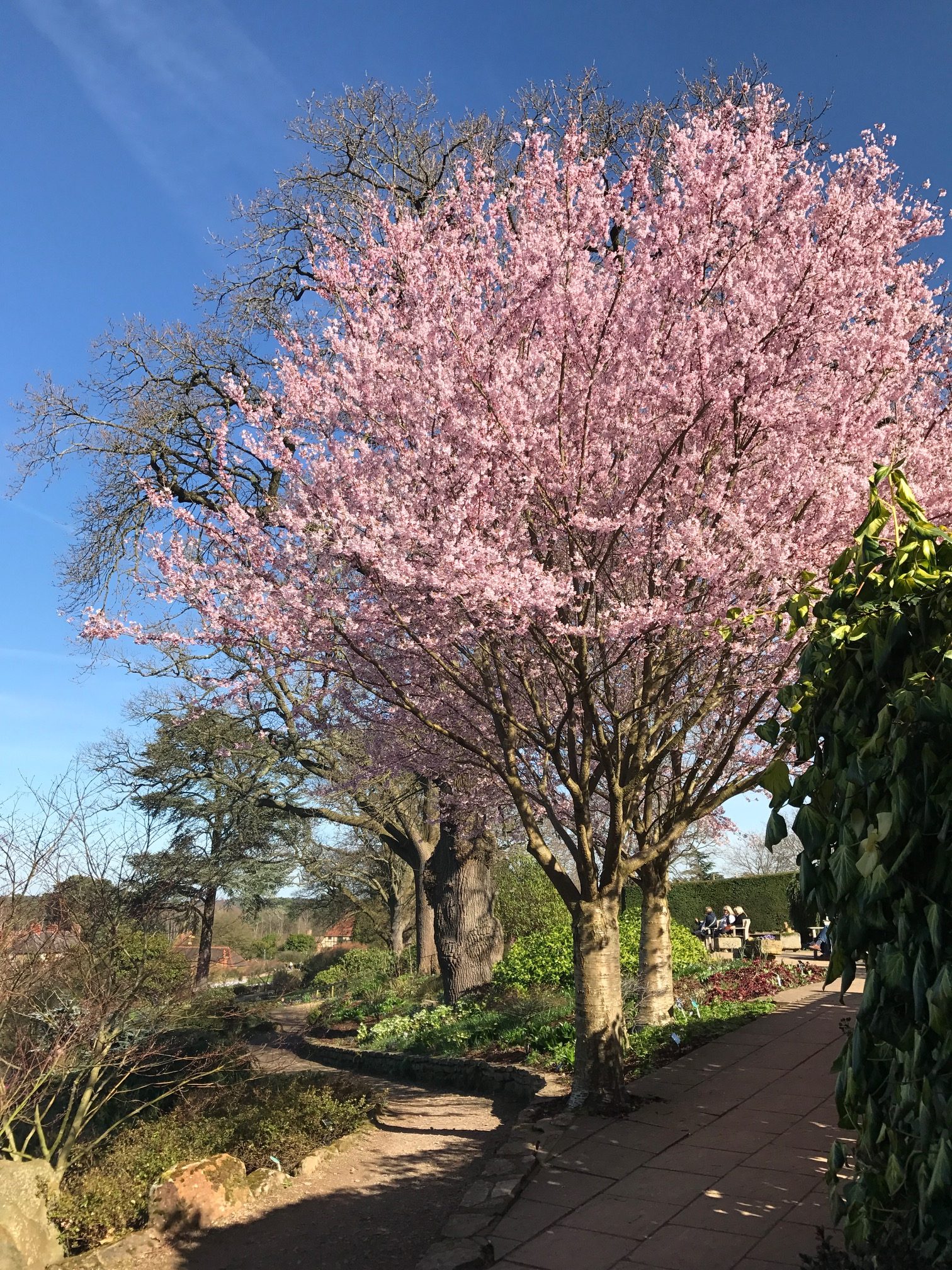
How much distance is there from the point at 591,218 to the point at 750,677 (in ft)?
12.6

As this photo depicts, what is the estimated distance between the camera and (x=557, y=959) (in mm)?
13328

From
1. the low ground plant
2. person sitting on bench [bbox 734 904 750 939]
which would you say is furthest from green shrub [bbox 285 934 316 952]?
the low ground plant

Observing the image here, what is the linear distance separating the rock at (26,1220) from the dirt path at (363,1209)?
69 cm

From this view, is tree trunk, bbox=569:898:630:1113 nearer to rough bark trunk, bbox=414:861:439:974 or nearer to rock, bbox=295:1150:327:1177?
rock, bbox=295:1150:327:1177

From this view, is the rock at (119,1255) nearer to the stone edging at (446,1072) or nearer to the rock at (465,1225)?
the rock at (465,1225)

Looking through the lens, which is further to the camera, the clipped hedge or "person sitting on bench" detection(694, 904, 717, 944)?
the clipped hedge

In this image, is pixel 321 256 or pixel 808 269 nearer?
pixel 808 269

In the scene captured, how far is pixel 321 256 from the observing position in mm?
8320

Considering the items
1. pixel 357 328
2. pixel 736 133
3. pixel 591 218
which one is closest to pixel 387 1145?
pixel 357 328

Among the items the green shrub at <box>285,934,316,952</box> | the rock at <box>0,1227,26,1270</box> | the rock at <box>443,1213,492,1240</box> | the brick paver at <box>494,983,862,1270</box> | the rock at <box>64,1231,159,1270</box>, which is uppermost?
the brick paver at <box>494,983,862,1270</box>

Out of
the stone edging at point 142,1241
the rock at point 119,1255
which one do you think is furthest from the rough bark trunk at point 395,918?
the rock at point 119,1255

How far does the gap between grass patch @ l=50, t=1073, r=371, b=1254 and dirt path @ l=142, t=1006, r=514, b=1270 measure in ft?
1.08

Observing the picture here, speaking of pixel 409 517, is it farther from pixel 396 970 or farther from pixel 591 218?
pixel 396 970

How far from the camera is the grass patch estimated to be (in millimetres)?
6418
